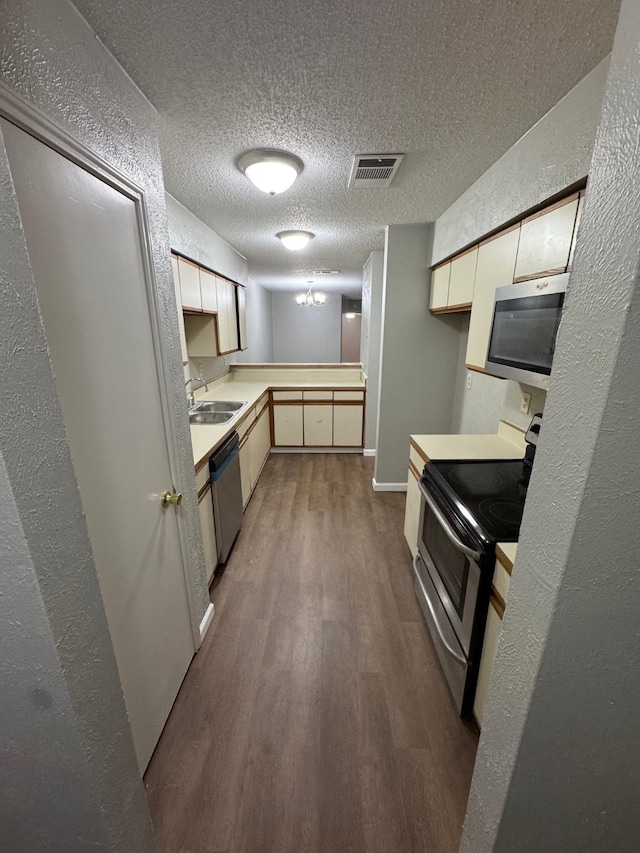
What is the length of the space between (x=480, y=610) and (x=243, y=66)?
6.43 feet

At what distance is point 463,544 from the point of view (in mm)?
1290

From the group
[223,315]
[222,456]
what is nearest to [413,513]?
[222,456]

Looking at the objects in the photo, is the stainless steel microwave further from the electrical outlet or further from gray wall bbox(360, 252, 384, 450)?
gray wall bbox(360, 252, 384, 450)

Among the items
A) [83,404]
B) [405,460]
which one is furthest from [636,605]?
[405,460]

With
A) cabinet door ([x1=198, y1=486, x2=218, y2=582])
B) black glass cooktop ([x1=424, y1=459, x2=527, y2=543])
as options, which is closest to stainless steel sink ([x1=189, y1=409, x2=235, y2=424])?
cabinet door ([x1=198, y1=486, x2=218, y2=582])

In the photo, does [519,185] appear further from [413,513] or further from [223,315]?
[223,315]

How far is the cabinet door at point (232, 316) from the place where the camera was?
130 inches

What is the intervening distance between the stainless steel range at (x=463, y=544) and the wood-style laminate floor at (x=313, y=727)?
23 centimetres

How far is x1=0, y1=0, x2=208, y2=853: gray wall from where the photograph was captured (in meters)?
0.54

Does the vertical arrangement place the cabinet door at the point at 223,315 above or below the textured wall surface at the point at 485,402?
above

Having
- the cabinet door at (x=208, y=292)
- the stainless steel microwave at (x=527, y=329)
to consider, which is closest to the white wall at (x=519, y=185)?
the stainless steel microwave at (x=527, y=329)

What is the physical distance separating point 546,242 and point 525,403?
2.92ft

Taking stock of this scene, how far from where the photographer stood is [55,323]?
796mm

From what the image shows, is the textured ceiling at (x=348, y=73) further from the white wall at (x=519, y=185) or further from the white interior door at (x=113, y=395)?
the white interior door at (x=113, y=395)
